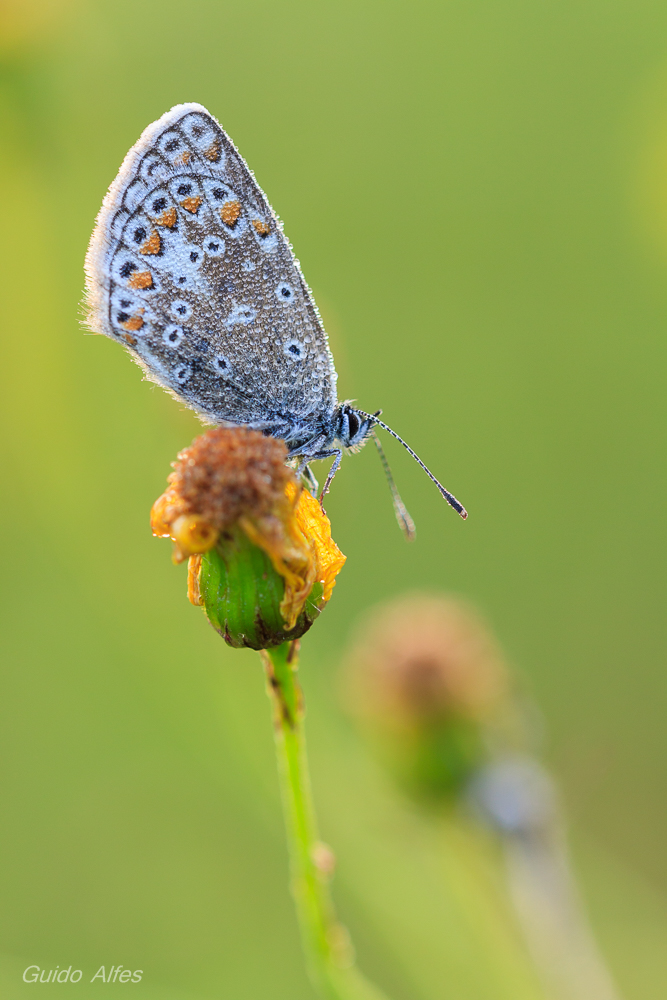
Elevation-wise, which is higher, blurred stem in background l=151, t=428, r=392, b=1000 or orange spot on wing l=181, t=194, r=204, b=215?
orange spot on wing l=181, t=194, r=204, b=215

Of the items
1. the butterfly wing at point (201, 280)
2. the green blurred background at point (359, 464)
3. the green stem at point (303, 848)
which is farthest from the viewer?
the green blurred background at point (359, 464)

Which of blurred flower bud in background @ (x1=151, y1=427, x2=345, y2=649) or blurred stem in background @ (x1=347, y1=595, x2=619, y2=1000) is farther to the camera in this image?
blurred stem in background @ (x1=347, y1=595, x2=619, y2=1000)

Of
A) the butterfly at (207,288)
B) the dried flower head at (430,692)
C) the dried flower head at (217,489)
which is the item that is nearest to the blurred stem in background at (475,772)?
the dried flower head at (430,692)

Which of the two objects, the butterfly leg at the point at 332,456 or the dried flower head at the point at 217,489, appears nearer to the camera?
the dried flower head at the point at 217,489

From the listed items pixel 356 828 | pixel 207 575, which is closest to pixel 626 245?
pixel 356 828

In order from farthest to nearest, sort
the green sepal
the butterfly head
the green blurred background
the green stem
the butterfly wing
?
the green blurred background < the butterfly head < the butterfly wing < the green sepal < the green stem

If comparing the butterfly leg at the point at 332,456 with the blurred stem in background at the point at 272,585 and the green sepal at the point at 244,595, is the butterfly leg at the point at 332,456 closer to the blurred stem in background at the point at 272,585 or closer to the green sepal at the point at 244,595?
the blurred stem in background at the point at 272,585

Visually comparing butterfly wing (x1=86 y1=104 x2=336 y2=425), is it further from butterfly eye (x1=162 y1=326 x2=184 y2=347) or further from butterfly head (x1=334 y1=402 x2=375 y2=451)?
butterfly head (x1=334 y1=402 x2=375 y2=451)

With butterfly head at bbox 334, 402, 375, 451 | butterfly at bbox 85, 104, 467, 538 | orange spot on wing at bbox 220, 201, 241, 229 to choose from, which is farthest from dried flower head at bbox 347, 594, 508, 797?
orange spot on wing at bbox 220, 201, 241, 229

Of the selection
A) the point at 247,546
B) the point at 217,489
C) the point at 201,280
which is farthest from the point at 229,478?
the point at 201,280
